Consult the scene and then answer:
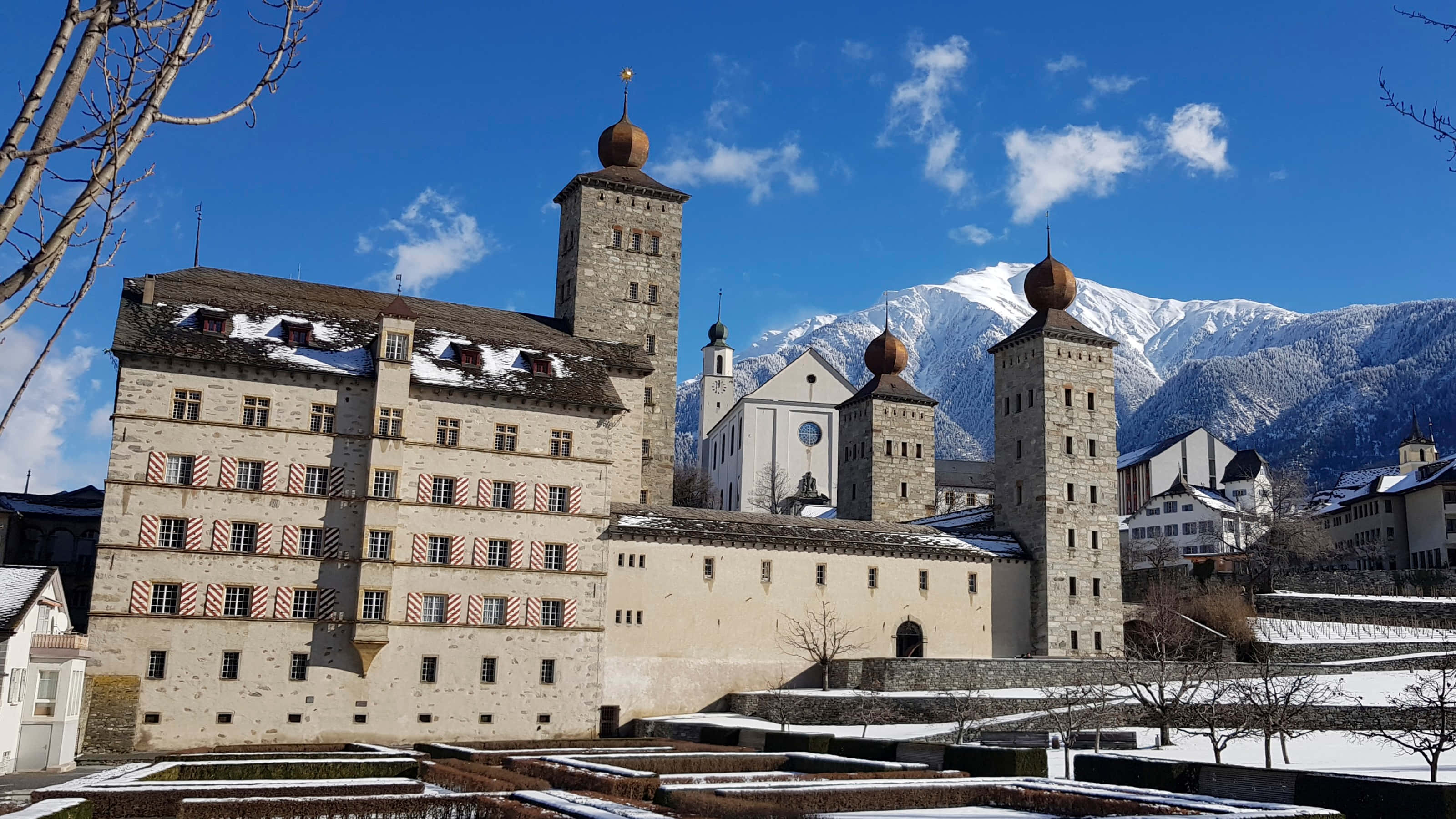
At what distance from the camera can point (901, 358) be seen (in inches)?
3250

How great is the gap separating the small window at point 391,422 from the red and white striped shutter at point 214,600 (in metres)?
7.51

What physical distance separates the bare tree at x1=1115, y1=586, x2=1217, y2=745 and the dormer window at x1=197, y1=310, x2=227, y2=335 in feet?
110

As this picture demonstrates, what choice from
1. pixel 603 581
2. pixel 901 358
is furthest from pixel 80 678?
pixel 901 358

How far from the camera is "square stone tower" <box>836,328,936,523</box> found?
76625 mm

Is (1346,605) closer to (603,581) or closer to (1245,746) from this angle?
(1245,746)

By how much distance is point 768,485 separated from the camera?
340 ft

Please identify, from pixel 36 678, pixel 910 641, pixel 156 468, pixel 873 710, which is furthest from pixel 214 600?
pixel 910 641

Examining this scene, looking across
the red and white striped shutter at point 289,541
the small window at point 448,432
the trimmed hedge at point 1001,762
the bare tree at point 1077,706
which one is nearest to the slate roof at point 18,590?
the red and white striped shutter at point 289,541

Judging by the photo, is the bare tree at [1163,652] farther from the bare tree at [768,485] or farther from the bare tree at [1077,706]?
the bare tree at [768,485]

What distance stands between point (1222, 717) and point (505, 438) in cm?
2670

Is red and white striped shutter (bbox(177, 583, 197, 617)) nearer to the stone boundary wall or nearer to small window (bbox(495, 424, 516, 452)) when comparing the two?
small window (bbox(495, 424, 516, 452))

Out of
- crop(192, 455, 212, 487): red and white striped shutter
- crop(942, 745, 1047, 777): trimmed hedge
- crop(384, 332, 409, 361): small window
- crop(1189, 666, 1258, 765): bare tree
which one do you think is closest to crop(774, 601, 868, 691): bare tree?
crop(1189, 666, 1258, 765): bare tree

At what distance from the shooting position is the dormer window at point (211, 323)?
44812 mm

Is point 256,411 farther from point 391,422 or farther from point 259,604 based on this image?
point 259,604
